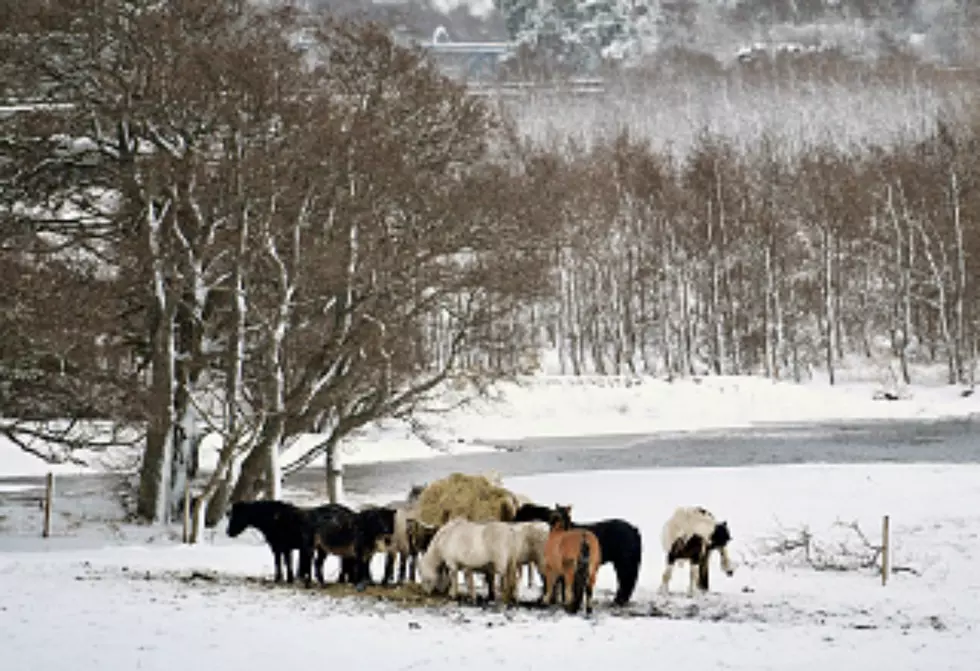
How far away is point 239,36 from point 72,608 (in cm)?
1372

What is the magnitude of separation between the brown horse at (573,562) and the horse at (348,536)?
250 centimetres

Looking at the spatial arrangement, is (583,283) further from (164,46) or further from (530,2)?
(530,2)

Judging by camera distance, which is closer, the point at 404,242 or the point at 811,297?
the point at 404,242

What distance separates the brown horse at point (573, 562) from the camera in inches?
538

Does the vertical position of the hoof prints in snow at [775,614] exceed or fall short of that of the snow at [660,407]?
it falls short

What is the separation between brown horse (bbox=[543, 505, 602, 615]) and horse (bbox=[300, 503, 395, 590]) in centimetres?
250

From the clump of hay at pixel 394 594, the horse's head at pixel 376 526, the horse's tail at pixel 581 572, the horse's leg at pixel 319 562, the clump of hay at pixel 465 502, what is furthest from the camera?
the clump of hay at pixel 465 502

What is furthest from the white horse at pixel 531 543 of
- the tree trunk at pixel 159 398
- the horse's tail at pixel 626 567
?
the tree trunk at pixel 159 398

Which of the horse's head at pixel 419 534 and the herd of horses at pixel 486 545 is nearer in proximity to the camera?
the herd of horses at pixel 486 545

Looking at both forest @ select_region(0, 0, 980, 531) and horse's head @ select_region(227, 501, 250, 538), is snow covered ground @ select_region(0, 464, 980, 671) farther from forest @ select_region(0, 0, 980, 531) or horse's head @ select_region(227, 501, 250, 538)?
forest @ select_region(0, 0, 980, 531)

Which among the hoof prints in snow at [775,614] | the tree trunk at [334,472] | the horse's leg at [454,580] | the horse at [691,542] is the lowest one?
the hoof prints in snow at [775,614]

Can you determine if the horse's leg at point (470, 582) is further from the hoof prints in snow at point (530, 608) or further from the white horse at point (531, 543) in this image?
the white horse at point (531, 543)

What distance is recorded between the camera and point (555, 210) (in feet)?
123

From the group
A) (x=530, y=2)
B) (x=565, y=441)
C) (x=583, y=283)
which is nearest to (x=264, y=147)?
(x=565, y=441)
